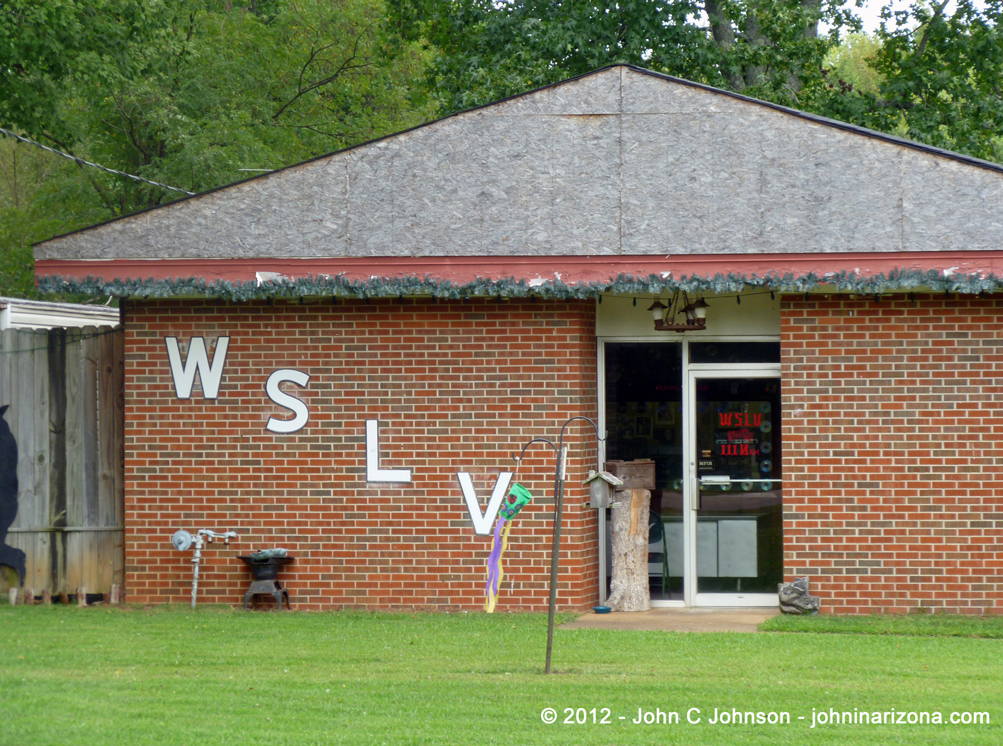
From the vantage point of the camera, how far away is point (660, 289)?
9078 mm

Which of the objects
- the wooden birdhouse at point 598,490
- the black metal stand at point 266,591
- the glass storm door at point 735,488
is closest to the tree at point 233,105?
the black metal stand at point 266,591

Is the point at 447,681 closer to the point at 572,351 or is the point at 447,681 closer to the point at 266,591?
the point at 266,591

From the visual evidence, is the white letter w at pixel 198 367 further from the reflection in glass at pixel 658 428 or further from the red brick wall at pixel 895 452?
the red brick wall at pixel 895 452

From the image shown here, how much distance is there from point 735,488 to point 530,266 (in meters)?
2.84

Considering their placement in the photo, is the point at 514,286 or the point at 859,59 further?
the point at 859,59

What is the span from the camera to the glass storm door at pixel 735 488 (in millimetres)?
9992

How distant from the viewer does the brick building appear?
9.16m

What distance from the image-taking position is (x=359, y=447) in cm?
967

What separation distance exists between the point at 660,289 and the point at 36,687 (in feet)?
17.9

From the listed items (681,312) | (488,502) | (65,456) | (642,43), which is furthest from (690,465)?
(642,43)

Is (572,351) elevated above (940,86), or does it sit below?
below

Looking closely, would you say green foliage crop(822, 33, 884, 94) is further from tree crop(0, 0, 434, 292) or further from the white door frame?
the white door frame

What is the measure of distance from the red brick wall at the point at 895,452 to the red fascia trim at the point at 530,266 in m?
0.54

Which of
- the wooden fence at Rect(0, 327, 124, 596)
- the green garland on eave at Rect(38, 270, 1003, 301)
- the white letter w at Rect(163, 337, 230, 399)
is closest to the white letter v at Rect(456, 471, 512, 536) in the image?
the green garland on eave at Rect(38, 270, 1003, 301)
